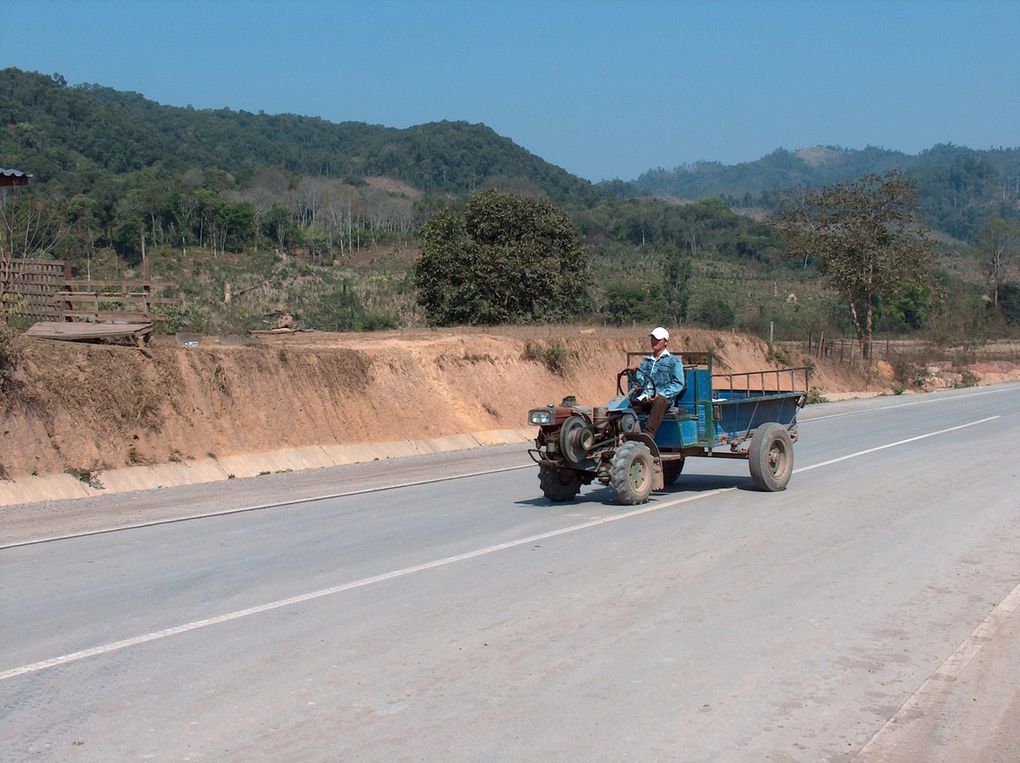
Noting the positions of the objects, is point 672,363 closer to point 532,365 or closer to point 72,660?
point 72,660

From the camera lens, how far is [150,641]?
25.8 feet

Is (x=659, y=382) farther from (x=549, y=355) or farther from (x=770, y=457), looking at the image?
(x=549, y=355)

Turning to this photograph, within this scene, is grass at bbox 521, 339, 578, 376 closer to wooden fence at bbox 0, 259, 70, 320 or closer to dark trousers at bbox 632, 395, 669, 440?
wooden fence at bbox 0, 259, 70, 320

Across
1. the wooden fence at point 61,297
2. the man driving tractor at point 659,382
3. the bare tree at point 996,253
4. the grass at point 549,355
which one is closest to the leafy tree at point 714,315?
the grass at point 549,355

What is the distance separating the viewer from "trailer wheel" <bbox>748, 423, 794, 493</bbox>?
1520 cm

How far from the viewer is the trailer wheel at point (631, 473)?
537 inches

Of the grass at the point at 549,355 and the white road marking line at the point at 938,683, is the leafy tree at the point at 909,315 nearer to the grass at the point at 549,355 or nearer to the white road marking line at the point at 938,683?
the grass at the point at 549,355

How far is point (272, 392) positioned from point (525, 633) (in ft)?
53.7

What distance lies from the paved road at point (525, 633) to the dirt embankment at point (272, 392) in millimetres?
4288

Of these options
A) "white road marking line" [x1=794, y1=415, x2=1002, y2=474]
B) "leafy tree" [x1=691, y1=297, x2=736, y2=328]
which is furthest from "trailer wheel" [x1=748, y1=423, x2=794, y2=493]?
"leafy tree" [x1=691, y1=297, x2=736, y2=328]

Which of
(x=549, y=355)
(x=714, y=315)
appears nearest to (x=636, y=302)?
(x=714, y=315)

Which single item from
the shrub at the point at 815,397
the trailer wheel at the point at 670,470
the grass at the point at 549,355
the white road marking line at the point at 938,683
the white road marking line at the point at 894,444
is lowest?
the shrub at the point at 815,397

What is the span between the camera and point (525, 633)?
799cm

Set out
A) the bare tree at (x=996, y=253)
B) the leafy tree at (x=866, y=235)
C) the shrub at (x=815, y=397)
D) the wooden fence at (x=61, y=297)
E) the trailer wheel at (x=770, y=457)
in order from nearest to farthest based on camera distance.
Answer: the trailer wheel at (x=770, y=457) → the wooden fence at (x=61, y=297) → the shrub at (x=815, y=397) → the leafy tree at (x=866, y=235) → the bare tree at (x=996, y=253)
